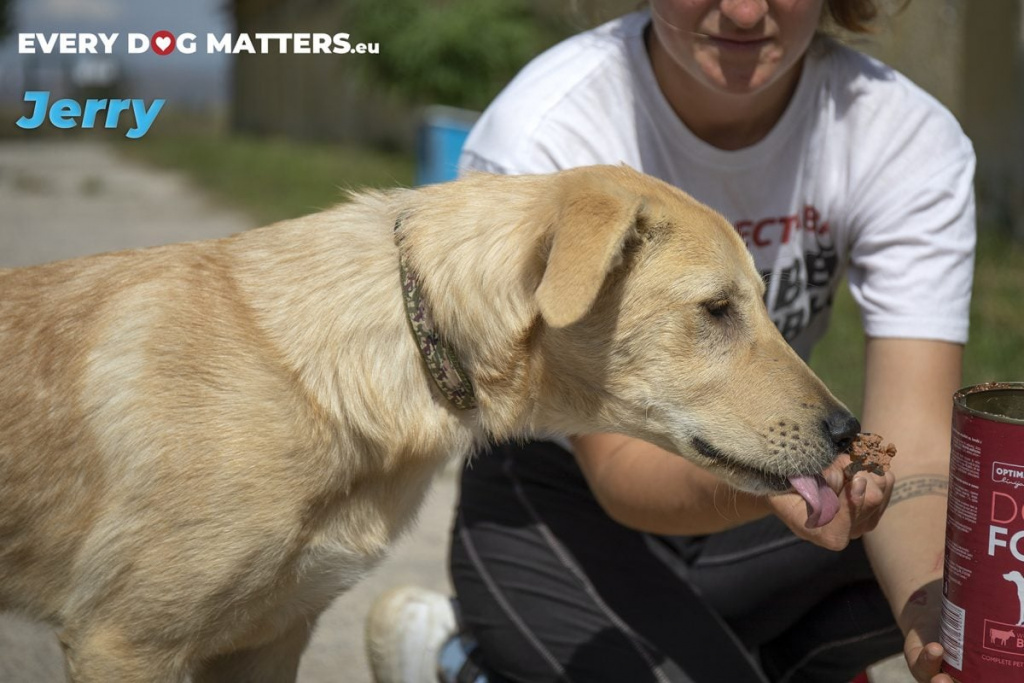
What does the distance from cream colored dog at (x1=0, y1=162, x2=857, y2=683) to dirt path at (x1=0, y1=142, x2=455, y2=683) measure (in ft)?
2.63

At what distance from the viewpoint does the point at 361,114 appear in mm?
24484

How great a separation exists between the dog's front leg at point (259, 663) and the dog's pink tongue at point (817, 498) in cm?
129

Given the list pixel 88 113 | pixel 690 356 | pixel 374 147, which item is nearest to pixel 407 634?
pixel 690 356

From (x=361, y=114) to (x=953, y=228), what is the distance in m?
22.3

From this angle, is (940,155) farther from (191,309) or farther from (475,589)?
(191,309)

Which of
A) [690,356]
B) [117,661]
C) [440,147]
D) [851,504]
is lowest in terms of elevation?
[117,661]

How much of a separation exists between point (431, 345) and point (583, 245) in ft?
1.49

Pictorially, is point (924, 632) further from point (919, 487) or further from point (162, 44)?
point (162, 44)

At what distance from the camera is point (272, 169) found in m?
17.3

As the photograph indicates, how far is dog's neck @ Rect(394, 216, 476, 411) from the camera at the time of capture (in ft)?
8.25

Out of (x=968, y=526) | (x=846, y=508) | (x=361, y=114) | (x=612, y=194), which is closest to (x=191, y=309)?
(x=612, y=194)

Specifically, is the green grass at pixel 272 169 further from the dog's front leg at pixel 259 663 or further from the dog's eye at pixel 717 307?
the dog's eye at pixel 717 307

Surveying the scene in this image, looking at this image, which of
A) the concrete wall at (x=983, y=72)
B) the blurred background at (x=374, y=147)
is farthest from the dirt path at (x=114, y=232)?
the concrete wall at (x=983, y=72)

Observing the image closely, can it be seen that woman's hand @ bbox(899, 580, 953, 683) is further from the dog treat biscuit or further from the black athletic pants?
the black athletic pants
